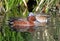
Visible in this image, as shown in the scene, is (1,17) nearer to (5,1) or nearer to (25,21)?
(5,1)

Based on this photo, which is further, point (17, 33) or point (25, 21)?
point (25, 21)

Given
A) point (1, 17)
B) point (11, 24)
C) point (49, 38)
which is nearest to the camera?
point (49, 38)

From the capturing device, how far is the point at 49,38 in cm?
833

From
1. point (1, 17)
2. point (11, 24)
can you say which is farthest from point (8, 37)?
point (1, 17)

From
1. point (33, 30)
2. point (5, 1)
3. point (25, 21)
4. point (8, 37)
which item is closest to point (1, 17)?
point (5, 1)

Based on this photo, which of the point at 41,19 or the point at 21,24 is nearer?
the point at 21,24

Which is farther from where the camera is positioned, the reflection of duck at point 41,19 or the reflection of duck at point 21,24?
the reflection of duck at point 41,19

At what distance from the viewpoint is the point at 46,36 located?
868 centimetres

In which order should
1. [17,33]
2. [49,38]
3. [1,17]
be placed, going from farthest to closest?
[1,17] → [17,33] → [49,38]

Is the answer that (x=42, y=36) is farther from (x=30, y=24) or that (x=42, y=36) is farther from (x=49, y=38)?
(x=30, y=24)

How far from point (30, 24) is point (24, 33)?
160 cm

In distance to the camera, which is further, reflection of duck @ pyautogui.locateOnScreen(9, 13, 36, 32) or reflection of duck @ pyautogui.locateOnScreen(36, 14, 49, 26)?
reflection of duck @ pyautogui.locateOnScreen(36, 14, 49, 26)

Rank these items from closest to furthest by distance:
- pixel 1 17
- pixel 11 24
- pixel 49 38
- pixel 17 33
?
1. pixel 49 38
2. pixel 17 33
3. pixel 11 24
4. pixel 1 17

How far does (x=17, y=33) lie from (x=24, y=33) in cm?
20
